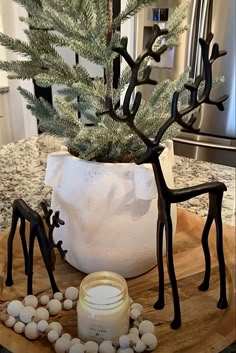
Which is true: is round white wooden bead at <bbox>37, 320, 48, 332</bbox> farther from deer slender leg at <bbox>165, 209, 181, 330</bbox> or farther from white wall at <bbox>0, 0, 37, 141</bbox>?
white wall at <bbox>0, 0, 37, 141</bbox>

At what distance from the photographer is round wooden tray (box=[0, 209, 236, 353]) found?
49 centimetres

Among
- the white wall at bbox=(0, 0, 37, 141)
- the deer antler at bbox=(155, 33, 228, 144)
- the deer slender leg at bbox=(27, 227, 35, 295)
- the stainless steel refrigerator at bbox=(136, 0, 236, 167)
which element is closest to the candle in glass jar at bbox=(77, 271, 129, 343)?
the deer slender leg at bbox=(27, 227, 35, 295)

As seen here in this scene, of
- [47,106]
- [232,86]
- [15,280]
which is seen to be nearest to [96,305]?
[15,280]

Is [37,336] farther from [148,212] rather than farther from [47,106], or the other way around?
[47,106]

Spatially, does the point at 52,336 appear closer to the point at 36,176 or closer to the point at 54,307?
the point at 54,307

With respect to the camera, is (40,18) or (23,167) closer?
(40,18)

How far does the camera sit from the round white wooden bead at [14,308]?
530mm

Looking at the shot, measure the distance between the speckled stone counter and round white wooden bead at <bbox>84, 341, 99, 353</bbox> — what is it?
15.5 inches

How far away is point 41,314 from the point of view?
53 cm

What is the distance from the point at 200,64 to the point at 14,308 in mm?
1667

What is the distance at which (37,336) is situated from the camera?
1.64 feet

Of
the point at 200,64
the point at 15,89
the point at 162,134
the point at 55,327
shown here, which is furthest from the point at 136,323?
the point at 15,89

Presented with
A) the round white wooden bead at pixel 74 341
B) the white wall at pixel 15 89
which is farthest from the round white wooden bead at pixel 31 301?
the white wall at pixel 15 89

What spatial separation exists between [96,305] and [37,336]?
0.31 ft
